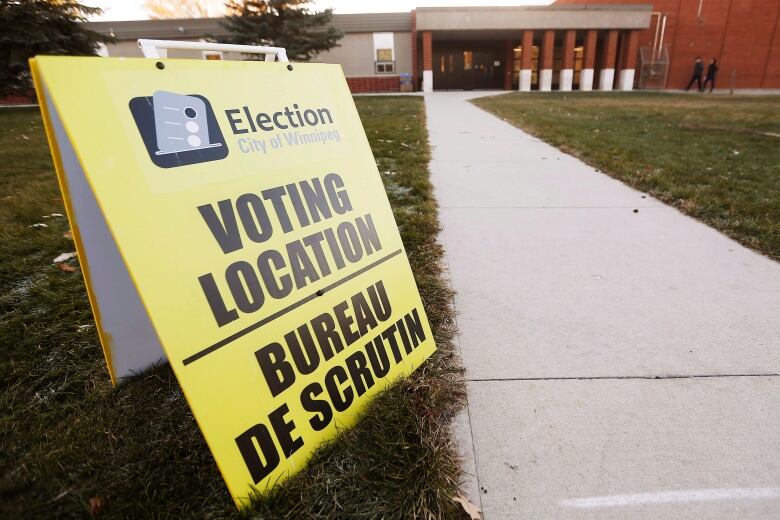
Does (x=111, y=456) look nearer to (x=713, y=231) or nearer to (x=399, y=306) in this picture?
(x=399, y=306)

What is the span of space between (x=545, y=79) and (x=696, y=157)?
82.0ft

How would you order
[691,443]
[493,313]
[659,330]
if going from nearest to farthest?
1. [691,443]
2. [659,330]
3. [493,313]

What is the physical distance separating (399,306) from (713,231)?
10.3 feet

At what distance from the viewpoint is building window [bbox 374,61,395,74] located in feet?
93.8

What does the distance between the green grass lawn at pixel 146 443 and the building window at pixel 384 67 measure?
29.0 meters

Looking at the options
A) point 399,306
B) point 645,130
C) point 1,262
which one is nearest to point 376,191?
point 399,306

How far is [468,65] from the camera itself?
3312cm

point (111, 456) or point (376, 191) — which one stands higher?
point (376, 191)

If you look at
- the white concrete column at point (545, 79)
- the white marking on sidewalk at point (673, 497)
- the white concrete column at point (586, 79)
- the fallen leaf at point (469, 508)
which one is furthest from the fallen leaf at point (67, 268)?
the white concrete column at point (586, 79)

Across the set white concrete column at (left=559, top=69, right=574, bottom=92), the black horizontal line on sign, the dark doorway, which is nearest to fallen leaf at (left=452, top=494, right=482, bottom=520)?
the black horizontal line on sign

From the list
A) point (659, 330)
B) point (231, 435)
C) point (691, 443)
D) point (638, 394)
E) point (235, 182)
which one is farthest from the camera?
point (659, 330)

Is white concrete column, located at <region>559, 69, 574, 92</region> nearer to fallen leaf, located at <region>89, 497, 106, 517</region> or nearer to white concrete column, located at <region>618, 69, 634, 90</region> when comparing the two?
white concrete column, located at <region>618, 69, 634, 90</region>

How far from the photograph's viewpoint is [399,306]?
6.25 feet

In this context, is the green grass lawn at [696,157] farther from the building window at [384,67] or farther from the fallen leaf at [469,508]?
the building window at [384,67]
